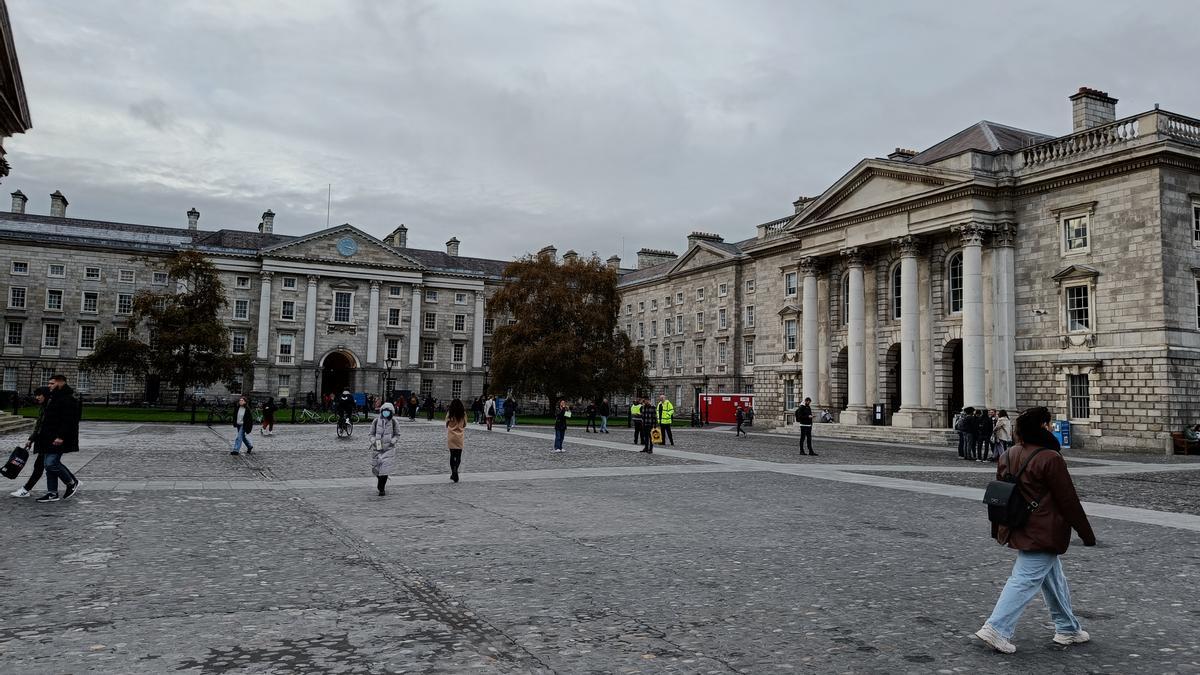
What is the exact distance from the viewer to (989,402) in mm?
34406

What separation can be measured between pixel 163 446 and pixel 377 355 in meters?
54.8

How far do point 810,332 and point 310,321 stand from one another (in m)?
48.7

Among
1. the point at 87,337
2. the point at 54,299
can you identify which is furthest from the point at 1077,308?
the point at 54,299

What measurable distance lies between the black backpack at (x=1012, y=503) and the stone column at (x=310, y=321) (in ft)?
248

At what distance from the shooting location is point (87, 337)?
232 ft

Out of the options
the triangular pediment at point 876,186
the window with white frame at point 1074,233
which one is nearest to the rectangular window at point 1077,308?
the window with white frame at point 1074,233

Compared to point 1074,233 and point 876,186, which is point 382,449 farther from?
point 876,186

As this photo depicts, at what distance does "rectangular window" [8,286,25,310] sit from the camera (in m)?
68.1

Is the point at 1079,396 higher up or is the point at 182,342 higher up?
the point at 182,342

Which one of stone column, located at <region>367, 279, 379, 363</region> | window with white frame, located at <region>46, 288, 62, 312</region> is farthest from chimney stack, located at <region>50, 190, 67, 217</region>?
stone column, located at <region>367, 279, 379, 363</region>

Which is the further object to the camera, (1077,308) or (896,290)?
(896,290)

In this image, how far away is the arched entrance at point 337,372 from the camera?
77250mm

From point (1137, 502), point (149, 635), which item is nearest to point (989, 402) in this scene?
point (1137, 502)

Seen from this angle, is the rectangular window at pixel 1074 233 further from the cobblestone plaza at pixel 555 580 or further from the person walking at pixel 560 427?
the person walking at pixel 560 427
